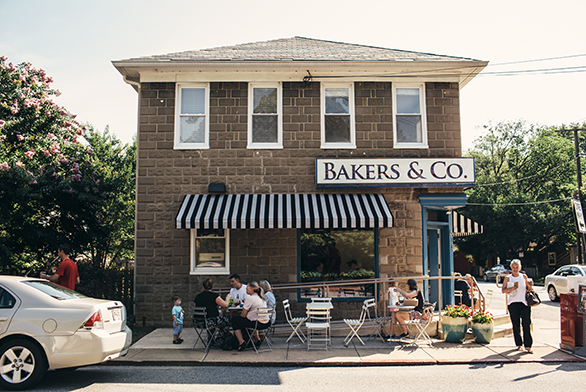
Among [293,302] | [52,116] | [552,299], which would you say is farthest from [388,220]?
[52,116]

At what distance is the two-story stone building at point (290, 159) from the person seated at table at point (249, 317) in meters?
2.57

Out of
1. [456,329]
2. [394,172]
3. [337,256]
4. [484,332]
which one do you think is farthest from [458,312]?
[394,172]

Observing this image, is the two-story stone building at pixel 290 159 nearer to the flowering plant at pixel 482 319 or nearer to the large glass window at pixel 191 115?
the large glass window at pixel 191 115

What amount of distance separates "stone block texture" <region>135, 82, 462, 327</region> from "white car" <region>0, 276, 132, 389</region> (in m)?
5.17

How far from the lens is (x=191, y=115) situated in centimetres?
1245

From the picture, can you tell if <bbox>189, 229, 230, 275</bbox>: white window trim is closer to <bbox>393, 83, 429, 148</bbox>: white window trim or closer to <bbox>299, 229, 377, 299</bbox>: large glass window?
<bbox>299, 229, 377, 299</bbox>: large glass window

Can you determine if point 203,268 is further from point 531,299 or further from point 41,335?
point 531,299

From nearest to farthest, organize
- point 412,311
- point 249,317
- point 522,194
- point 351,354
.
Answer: point 351,354 < point 249,317 < point 412,311 < point 522,194

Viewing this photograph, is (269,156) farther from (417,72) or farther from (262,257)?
(417,72)

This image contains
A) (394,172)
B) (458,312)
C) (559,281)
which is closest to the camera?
(458,312)

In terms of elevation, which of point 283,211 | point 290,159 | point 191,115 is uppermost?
point 191,115

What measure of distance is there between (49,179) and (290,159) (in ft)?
22.2

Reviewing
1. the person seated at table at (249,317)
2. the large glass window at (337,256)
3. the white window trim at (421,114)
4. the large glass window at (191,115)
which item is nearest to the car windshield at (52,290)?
the person seated at table at (249,317)

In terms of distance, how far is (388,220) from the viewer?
11109 millimetres
